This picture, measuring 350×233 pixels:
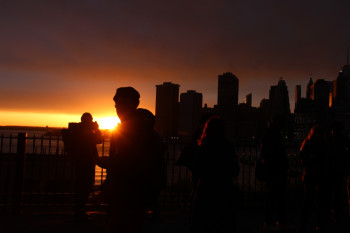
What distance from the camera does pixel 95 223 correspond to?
7.11 m

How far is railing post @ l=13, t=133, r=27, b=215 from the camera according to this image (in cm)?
755

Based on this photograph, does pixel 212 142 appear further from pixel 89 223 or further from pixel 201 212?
pixel 89 223

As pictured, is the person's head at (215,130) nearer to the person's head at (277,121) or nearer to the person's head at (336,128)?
the person's head at (277,121)

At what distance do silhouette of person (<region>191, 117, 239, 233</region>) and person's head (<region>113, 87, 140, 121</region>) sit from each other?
57.4 inches

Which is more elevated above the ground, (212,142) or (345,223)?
(212,142)

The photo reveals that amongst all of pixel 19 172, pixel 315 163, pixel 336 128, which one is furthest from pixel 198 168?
pixel 19 172

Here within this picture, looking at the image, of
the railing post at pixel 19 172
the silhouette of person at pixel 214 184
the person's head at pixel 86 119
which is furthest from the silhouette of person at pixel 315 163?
the railing post at pixel 19 172

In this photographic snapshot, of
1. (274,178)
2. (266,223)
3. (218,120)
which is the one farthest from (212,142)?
(266,223)

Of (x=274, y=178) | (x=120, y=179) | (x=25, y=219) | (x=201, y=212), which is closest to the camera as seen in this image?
(x=120, y=179)

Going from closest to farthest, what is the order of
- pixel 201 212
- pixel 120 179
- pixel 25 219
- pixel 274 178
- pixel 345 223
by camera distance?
pixel 120 179 < pixel 201 212 < pixel 274 178 < pixel 25 219 < pixel 345 223

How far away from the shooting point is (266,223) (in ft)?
23.3

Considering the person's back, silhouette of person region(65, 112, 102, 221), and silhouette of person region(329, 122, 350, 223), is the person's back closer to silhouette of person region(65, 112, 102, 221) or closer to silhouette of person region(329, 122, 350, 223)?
silhouette of person region(329, 122, 350, 223)

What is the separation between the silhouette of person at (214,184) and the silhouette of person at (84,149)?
8.53 ft

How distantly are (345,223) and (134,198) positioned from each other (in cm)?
640
